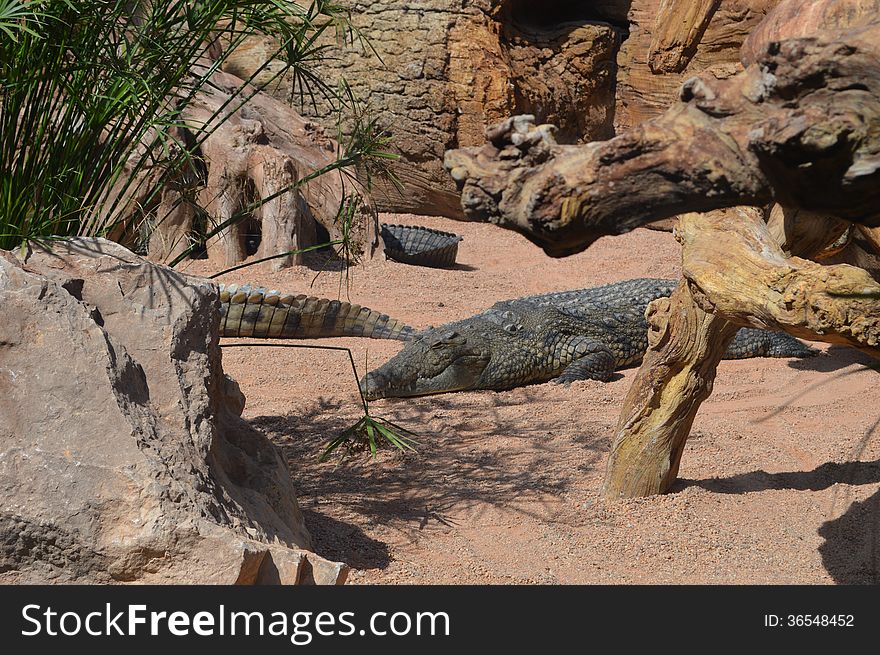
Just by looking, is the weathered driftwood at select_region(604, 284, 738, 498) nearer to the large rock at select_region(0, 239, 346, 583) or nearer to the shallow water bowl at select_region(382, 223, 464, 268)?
the large rock at select_region(0, 239, 346, 583)

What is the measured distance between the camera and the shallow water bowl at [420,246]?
26.4 ft

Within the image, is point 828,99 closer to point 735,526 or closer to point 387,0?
point 735,526

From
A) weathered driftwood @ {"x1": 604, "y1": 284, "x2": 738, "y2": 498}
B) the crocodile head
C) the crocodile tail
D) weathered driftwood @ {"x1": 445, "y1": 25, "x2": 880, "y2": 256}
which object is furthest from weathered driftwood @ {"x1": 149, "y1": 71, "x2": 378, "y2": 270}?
weathered driftwood @ {"x1": 445, "y1": 25, "x2": 880, "y2": 256}

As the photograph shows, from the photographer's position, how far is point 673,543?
3264 mm

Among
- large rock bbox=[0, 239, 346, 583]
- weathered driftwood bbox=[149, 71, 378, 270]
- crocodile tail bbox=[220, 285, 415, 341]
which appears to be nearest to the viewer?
large rock bbox=[0, 239, 346, 583]

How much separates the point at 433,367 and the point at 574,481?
1.74 meters

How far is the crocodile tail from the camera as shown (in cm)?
587

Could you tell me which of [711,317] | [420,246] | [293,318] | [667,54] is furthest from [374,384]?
[667,54]

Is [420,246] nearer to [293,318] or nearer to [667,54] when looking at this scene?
[293,318]

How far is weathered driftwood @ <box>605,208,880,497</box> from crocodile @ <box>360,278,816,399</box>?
1.85 meters

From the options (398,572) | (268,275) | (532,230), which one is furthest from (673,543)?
(268,275)

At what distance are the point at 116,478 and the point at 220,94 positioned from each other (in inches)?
246

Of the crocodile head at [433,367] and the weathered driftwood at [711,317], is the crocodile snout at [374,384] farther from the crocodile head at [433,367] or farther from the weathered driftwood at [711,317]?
the weathered driftwood at [711,317]

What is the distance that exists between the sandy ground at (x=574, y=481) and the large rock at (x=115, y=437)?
0.71 m
